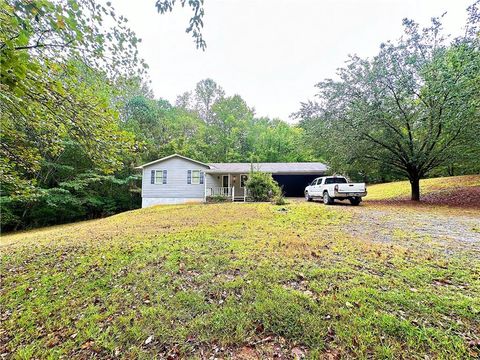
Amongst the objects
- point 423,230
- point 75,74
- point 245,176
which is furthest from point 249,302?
point 245,176

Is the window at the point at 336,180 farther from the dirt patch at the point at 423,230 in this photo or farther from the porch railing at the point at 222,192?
the porch railing at the point at 222,192

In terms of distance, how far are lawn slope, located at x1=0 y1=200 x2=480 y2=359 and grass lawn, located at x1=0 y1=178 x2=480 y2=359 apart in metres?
0.01

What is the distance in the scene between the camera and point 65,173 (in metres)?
19.9

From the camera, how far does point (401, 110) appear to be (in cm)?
1222

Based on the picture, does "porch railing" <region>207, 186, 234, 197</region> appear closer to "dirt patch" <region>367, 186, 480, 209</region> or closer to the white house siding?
the white house siding

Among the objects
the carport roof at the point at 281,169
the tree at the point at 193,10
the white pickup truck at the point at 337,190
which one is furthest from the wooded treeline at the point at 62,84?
the carport roof at the point at 281,169

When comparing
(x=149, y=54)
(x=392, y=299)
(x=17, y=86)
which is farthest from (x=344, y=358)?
(x=149, y=54)

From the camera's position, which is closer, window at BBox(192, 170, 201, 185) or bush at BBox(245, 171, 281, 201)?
bush at BBox(245, 171, 281, 201)

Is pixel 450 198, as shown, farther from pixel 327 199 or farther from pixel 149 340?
pixel 149 340

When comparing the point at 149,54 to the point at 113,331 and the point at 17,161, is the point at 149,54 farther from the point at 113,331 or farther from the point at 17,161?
the point at 113,331

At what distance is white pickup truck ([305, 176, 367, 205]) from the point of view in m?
12.0

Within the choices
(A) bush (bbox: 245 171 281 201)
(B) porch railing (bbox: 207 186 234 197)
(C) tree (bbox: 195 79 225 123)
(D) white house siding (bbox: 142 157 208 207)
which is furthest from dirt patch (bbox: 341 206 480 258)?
(C) tree (bbox: 195 79 225 123)

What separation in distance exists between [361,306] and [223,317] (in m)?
1.73

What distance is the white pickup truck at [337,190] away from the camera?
474 inches
